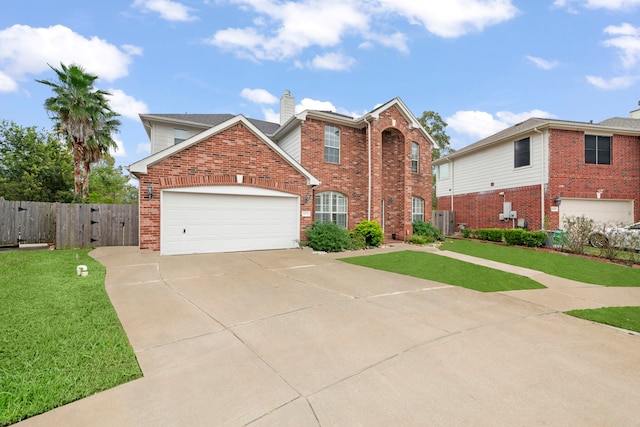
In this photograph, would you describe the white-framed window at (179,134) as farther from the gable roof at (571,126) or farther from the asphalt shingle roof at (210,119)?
the gable roof at (571,126)

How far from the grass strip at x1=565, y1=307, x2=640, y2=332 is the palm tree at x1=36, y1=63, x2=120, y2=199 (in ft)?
61.0

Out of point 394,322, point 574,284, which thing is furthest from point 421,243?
point 394,322

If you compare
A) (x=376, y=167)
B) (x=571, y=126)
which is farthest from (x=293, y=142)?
(x=571, y=126)

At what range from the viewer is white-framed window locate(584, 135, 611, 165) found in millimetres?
14867

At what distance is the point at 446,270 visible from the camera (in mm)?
7770

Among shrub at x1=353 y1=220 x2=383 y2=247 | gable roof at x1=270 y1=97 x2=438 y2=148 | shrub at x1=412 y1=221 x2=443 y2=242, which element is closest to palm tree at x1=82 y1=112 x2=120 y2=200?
gable roof at x1=270 y1=97 x2=438 y2=148

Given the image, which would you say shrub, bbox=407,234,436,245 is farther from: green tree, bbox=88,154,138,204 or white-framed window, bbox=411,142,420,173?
green tree, bbox=88,154,138,204

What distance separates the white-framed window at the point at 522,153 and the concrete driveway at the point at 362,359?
11.9 metres

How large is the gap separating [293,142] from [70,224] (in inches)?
366

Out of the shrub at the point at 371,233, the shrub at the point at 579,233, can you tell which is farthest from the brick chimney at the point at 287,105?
the shrub at the point at 579,233

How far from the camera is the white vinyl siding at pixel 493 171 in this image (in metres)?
14.9

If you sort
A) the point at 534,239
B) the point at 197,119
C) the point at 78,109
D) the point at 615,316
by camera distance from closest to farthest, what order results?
the point at 615,316 → the point at 534,239 → the point at 78,109 → the point at 197,119

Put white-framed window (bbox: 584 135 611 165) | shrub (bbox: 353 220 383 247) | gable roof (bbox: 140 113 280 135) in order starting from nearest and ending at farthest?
shrub (bbox: 353 220 383 247)
gable roof (bbox: 140 113 280 135)
white-framed window (bbox: 584 135 611 165)

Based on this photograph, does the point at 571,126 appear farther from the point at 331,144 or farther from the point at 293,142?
the point at 293,142
